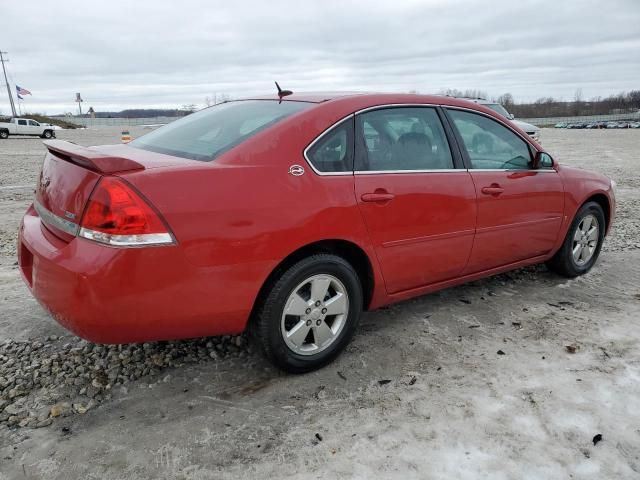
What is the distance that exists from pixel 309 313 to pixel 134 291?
979mm

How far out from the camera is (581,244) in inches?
182

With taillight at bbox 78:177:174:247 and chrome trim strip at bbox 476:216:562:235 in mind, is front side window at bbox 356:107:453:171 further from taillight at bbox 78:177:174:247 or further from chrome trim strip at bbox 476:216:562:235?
taillight at bbox 78:177:174:247

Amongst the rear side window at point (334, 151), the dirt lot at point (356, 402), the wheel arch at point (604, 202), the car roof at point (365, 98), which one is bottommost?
the dirt lot at point (356, 402)

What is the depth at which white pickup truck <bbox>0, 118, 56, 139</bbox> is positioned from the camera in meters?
31.9

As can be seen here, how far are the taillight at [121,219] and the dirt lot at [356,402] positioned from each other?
3.05 feet

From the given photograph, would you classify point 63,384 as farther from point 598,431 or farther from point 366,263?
point 598,431

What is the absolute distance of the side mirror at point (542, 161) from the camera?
405 centimetres

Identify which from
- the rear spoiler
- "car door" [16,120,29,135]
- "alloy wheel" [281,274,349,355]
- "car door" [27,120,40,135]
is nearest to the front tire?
"alloy wheel" [281,274,349,355]

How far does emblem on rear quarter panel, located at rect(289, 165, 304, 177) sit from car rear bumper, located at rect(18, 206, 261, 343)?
547 millimetres

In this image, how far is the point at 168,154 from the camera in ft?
9.50

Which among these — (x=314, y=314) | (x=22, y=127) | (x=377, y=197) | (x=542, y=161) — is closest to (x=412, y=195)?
(x=377, y=197)

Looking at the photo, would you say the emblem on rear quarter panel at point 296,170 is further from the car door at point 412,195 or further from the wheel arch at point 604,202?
the wheel arch at point 604,202

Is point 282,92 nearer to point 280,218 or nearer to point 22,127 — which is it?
point 280,218

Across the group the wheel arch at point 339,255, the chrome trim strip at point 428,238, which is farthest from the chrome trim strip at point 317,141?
the chrome trim strip at point 428,238
